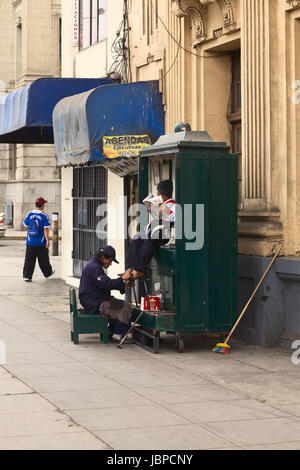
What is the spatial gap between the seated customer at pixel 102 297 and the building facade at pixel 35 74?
Answer: 109ft

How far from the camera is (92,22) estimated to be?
61.8 feet

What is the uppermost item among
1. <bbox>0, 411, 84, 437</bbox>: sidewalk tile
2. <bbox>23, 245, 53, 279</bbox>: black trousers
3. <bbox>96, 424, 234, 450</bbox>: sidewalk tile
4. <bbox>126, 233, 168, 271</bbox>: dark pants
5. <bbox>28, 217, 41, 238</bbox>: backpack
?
<bbox>28, 217, 41, 238</bbox>: backpack

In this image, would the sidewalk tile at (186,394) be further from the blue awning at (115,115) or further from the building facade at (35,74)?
the building facade at (35,74)

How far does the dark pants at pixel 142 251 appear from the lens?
11547 mm

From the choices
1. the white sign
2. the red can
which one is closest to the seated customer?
the red can

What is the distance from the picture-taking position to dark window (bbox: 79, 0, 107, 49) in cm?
1819

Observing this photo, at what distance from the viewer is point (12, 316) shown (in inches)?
567

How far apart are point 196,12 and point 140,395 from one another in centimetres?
681

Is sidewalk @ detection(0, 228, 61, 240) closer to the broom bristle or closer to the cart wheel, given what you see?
the cart wheel

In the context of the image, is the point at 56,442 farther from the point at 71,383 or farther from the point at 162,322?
the point at 162,322

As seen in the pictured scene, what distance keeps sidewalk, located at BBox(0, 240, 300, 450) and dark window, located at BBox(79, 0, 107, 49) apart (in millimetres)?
7414

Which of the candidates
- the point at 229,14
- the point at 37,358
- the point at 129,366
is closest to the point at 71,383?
the point at 129,366
